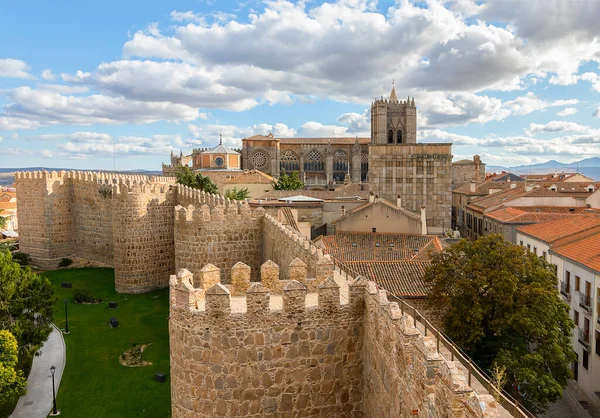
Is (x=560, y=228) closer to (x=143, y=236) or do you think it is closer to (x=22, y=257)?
(x=143, y=236)

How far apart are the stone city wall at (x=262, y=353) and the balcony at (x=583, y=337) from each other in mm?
15153

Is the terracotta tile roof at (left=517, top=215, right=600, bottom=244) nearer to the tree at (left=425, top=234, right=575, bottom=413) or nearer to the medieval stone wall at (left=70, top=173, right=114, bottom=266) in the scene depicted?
the tree at (left=425, top=234, right=575, bottom=413)

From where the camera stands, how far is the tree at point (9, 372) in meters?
12.2

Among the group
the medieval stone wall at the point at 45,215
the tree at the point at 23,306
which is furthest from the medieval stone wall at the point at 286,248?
the medieval stone wall at the point at 45,215

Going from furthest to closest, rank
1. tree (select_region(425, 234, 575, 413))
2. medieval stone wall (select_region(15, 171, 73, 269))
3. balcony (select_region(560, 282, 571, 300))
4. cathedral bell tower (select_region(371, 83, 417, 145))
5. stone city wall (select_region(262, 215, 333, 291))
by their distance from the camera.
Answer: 1. cathedral bell tower (select_region(371, 83, 417, 145))
2. medieval stone wall (select_region(15, 171, 73, 269))
3. balcony (select_region(560, 282, 571, 300))
4. tree (select_region(425, 234, 575, 413))
5. stone city wall (select_region(262, 215, 333, 291))

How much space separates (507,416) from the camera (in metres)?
5.13

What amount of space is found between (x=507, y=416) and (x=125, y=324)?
14886mm

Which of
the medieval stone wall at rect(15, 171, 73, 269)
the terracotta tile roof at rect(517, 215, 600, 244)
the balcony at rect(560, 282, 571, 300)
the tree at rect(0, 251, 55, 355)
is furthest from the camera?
the medieval stone wall at rect(15, 171, 73, 269)

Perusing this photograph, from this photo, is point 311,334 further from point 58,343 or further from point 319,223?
point 319,223

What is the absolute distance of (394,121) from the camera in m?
72.2

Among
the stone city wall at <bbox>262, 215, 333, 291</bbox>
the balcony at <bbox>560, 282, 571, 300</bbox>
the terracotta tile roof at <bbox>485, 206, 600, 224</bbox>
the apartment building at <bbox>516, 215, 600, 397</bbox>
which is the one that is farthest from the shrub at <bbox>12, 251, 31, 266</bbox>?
the terracotta tile roof at <bbox>485, 206, 600, 224</bbox>

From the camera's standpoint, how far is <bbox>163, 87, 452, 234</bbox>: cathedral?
137ft

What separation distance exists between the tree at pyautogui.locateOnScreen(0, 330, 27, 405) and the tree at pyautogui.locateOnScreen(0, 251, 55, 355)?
116cm

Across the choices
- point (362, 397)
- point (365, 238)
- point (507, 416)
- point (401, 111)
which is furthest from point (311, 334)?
point (401, 111)
